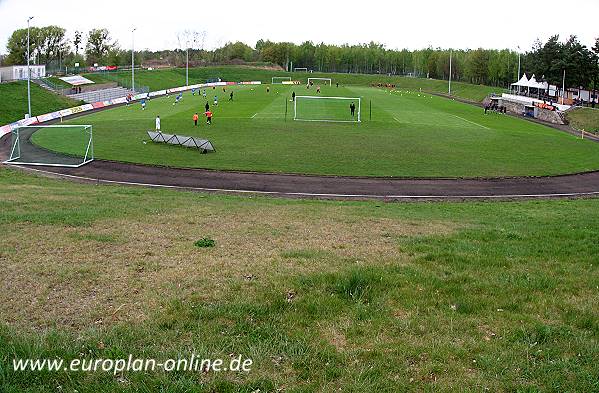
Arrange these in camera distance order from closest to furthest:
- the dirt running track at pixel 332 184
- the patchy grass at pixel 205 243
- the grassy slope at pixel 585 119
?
the patchy grass at pixel 205 243 → the dirt running track at pixel 332 184 → the grassy slope at pixel 585 119

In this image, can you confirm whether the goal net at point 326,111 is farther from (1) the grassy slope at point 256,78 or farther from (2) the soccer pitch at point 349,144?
(1) the grassy slope at point 256,78

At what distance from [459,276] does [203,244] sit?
18.3 ft

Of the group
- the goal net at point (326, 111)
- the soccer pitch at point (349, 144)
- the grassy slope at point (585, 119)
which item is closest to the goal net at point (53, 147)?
the soccer pitch at point (349, 144)

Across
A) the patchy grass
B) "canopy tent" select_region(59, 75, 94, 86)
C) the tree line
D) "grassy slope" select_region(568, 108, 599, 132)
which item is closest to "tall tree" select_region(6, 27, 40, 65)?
the tree line

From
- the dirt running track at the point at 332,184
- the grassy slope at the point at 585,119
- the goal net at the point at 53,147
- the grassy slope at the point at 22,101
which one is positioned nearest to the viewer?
the dirt running track at the point at 332,184

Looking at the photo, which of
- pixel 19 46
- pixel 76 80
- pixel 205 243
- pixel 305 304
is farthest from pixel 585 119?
pixel 19 46

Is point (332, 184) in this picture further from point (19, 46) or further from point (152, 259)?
point (19, 46)

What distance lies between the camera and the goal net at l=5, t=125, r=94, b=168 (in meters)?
36.8

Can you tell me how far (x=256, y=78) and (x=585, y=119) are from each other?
337 ft

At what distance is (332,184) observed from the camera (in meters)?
30.8

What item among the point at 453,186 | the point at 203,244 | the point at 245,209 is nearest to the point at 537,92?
the point at 453,186

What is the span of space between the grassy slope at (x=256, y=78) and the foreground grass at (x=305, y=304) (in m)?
102

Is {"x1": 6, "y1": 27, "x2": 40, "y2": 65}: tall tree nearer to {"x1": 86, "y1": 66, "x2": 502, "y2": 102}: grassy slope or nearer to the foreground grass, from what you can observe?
{"x1": 86, "y1": 66, "x2": 502, "y2": 102}: grassy slope

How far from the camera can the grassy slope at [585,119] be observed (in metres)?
67.0
